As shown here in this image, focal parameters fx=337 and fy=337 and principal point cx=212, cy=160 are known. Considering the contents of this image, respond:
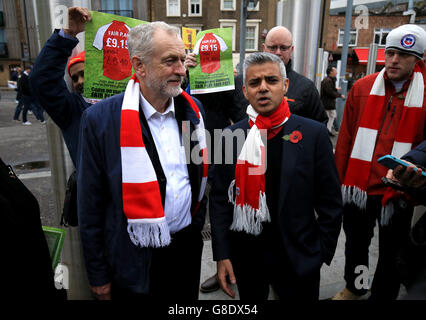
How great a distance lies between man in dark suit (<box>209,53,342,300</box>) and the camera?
183 cm

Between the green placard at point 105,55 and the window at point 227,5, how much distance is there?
30.8 m

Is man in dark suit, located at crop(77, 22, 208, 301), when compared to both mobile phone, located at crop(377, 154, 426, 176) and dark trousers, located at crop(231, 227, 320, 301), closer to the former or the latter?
dark trousers, located at crop(231, 227, 320, 301)

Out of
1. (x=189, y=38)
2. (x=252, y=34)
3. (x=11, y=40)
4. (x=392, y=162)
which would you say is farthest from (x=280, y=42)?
(x=11, y=40)

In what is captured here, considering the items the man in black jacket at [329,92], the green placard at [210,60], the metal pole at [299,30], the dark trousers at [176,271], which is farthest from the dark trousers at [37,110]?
the dark trousers at [176,271]

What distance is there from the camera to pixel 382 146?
2461 millimetres

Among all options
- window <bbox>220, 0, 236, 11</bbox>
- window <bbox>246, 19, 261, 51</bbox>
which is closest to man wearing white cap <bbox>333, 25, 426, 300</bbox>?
window <bbox>220, 0, 236, 11</bbox>

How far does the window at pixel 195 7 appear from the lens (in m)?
29.9

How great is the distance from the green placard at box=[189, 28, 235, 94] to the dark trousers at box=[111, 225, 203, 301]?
5.17 feet

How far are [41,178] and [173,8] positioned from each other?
27589mm

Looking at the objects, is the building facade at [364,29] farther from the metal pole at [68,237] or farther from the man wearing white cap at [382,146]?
the metal pole at [68,237]

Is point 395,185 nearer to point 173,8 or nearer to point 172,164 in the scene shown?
point 172,164

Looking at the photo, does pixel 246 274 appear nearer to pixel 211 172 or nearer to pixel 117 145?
pixel 211 172

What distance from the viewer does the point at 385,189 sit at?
8.09 ft
